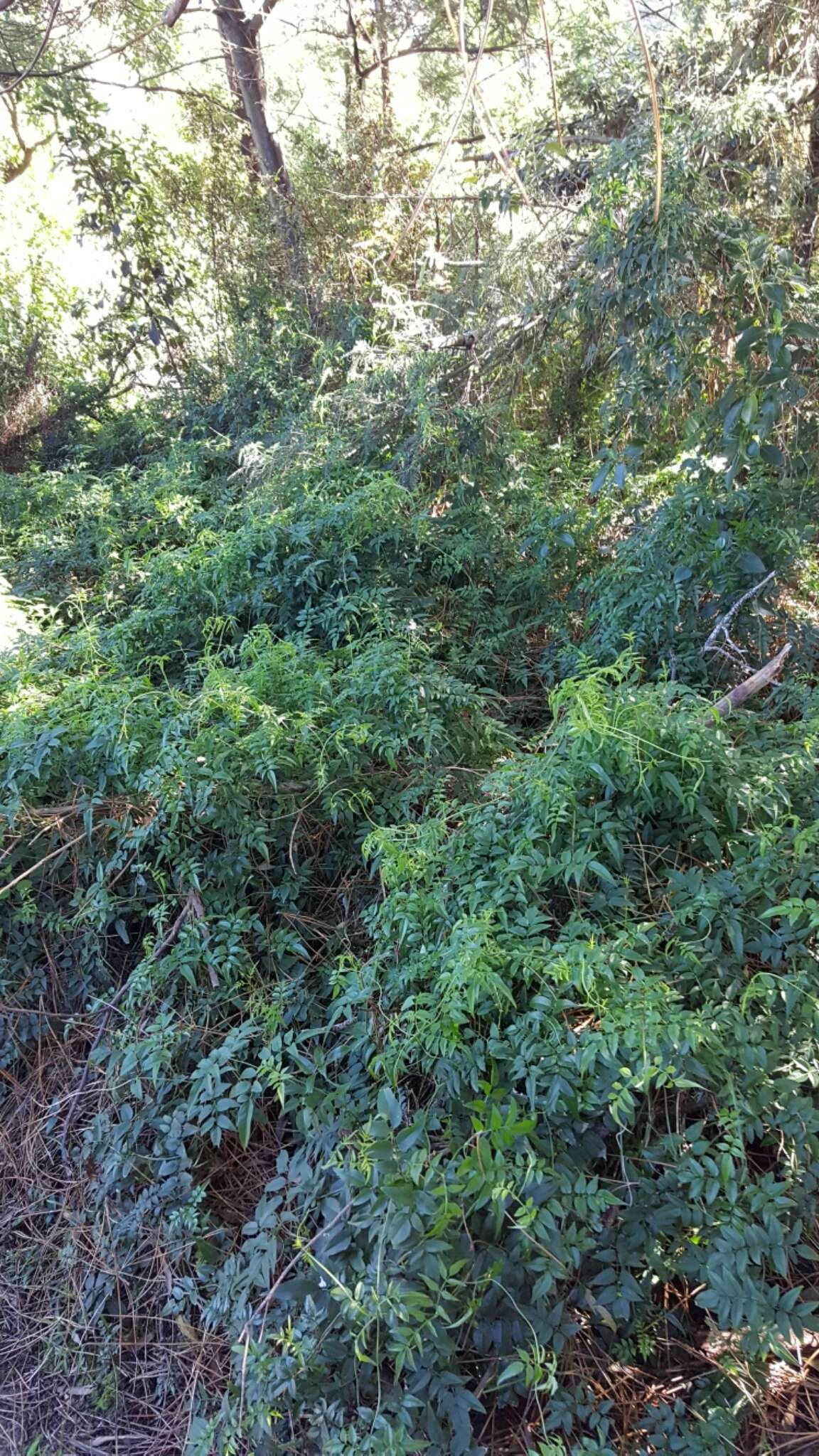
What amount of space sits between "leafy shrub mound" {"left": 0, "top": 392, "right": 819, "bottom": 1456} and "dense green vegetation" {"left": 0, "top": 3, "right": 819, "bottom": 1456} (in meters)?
0.01

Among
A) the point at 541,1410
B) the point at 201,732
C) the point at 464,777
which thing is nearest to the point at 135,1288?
the point at 541,1410

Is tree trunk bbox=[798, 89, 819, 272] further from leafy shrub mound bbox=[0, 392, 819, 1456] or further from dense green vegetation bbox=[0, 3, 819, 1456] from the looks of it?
leafy shrub mound bbox=[0, 392, 819, 1456]

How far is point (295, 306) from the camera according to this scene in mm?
6254

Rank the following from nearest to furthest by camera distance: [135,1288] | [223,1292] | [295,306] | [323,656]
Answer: [223,1292] < [135,1288] < [323,656] < [295,306]

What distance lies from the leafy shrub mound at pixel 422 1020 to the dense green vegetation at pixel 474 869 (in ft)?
0.04

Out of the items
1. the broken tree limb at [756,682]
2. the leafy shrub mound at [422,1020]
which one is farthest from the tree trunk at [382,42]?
the broken tree limb at [756,682]

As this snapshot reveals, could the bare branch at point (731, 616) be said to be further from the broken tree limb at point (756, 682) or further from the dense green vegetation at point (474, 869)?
the broken tree limb at point (756, 682)

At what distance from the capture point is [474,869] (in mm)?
2055

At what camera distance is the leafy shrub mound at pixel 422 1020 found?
1.46 metres

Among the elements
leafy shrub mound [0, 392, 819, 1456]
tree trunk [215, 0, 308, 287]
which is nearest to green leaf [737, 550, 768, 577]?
leafy shrub mound [0, 392, 819, 1456]

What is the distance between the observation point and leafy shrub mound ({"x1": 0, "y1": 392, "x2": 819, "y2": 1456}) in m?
1.46

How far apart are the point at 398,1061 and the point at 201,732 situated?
109 cm

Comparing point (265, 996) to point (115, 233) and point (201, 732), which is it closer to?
point (201, 732)

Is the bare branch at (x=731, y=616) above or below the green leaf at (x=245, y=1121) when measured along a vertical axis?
above
